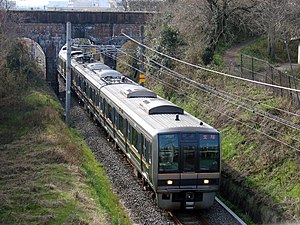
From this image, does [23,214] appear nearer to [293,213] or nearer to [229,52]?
[293,213]

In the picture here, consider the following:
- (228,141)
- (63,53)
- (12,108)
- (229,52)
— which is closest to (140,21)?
(63,53)

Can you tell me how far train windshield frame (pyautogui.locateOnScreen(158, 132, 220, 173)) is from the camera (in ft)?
43.0

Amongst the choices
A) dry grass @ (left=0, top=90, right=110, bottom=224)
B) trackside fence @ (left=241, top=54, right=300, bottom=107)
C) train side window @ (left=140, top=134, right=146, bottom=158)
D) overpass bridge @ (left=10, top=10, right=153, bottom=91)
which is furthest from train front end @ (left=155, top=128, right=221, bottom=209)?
overpass bridge @ (left=10, top=10, right=153, bottom=91)

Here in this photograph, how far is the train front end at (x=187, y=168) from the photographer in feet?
43.0

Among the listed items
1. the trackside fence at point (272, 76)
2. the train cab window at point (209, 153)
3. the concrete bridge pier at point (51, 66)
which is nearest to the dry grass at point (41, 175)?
the train cab window at point (209, 153)

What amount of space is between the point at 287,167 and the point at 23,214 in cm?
772

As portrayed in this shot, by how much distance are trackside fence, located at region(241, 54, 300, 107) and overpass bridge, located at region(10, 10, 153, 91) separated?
12.9 meters

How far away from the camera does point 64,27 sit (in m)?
34.9

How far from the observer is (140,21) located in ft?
122

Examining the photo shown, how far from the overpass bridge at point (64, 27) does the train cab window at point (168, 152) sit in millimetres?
22935

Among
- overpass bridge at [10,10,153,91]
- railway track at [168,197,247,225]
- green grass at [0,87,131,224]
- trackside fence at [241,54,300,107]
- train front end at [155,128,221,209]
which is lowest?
railway track at [168,197,247,225]

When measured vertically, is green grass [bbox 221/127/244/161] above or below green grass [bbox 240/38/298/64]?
below

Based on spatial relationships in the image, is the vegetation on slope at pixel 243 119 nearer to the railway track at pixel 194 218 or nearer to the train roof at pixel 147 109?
the railway track at pixel 194 218

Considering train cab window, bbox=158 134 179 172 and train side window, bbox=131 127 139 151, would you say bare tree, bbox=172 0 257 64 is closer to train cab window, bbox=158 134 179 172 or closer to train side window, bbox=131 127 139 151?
train side window, bbox=131 127 139 151
